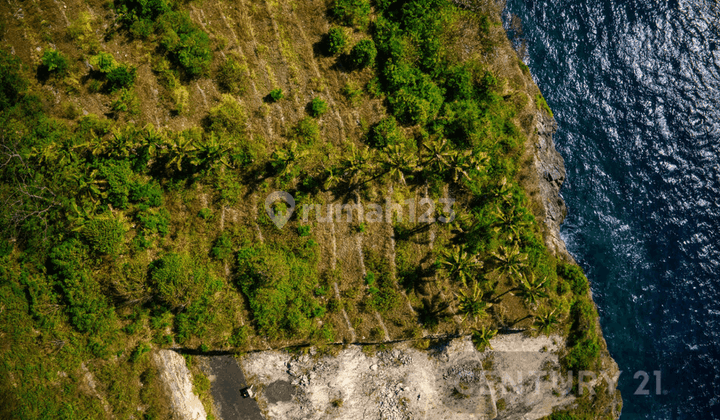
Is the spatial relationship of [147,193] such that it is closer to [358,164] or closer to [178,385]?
[178,385]

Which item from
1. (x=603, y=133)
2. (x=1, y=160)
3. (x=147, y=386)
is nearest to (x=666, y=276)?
(x=603, y=133)

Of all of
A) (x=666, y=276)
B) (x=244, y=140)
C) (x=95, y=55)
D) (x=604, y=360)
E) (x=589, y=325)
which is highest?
(x=95, y=55)

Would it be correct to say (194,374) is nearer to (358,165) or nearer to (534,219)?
(358,165)

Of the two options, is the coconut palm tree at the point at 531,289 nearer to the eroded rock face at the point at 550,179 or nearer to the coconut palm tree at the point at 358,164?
the eroded rock face at the point at 550,179

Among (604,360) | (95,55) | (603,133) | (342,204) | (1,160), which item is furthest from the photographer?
(603,133)

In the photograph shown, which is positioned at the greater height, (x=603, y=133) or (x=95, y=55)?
(x=95, y=55)

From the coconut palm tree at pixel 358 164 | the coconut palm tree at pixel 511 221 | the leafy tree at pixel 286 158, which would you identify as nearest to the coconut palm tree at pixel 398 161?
the coconut palm tree at pixel 358 164
